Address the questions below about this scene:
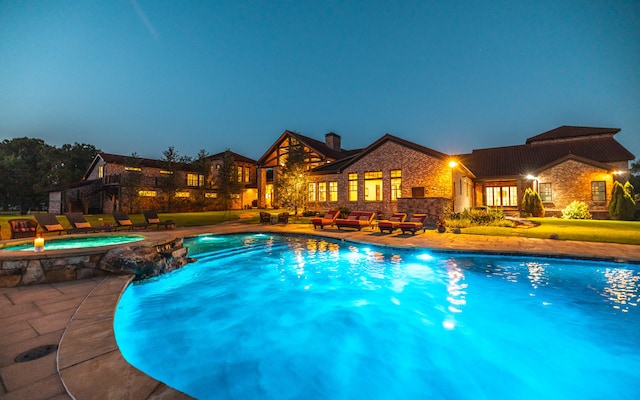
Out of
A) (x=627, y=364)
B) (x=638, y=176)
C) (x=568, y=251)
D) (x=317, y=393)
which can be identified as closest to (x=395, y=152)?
(x=568, y=251)

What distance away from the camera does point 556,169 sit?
21.6 m

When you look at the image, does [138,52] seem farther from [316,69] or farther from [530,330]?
[530,330]

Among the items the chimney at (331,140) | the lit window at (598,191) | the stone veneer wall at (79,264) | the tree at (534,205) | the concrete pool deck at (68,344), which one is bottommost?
the concrete pool deck at (68,344)

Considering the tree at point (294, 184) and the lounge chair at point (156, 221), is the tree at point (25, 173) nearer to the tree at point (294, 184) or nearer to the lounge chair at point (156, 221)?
the lounge chair at point (156, 221)

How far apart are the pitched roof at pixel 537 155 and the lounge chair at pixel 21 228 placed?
1154 inches

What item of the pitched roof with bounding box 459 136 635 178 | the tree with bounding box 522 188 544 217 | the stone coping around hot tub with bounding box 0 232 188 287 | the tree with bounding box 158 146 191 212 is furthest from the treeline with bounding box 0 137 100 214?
the tree with bounding box 522 188 544 217

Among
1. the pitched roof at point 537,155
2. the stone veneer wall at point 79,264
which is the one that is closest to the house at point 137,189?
the stone veneer wall at point 79,264

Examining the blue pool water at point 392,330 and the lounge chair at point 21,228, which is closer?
the blue pool water at point 392,330

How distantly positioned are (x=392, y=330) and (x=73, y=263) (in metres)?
6.75

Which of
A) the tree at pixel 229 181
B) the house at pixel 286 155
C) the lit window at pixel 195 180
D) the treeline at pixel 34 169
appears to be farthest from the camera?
the treeline at pixel 34 169

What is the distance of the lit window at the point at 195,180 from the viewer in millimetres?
34250

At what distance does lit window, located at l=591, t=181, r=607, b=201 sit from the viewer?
65.6ft

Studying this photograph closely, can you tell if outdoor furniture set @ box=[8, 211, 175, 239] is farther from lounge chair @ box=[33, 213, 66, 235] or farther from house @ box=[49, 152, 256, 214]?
house @ box=[49, 152, 256, 214]

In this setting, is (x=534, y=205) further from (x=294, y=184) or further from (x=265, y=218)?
(x=265, y=218)
